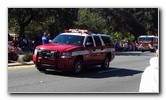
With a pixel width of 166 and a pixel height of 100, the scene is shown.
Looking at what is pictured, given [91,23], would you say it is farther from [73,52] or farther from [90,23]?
[73,52]

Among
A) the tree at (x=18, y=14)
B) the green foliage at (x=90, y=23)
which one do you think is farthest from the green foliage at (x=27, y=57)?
the green foliage at (x=90, y=23)

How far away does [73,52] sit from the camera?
39.9 feet

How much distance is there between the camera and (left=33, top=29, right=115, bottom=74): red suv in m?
11.9

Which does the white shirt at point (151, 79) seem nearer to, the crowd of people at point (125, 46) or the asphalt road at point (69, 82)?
the asphalt road at point (69, 82)

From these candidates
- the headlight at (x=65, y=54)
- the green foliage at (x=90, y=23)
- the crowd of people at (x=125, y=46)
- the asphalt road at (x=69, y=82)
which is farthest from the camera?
the crowd of people at (x=125, y=46)

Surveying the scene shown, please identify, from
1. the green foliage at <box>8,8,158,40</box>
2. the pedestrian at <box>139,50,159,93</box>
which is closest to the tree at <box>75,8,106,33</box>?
the green foliage at <box>8,8,158,40</box>

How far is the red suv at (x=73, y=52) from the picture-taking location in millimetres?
11883

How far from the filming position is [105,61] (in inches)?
588

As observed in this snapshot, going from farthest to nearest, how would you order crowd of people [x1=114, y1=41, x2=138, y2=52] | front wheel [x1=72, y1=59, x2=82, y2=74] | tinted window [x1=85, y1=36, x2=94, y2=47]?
crowd of people [x1=114, y1=41, x2=138, y2=52], tinted window [x1=85, y1=36, x2=94, y2=47], front wheel [x1=72, y1=59, x2=82, y2=74]

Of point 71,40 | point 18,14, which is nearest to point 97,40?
point 71,40

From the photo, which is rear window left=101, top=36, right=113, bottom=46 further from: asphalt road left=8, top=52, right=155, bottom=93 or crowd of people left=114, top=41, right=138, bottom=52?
crowd of people left=114, top=41, right=138, bottom=52

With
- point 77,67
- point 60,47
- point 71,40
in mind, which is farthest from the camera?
point 71,40
